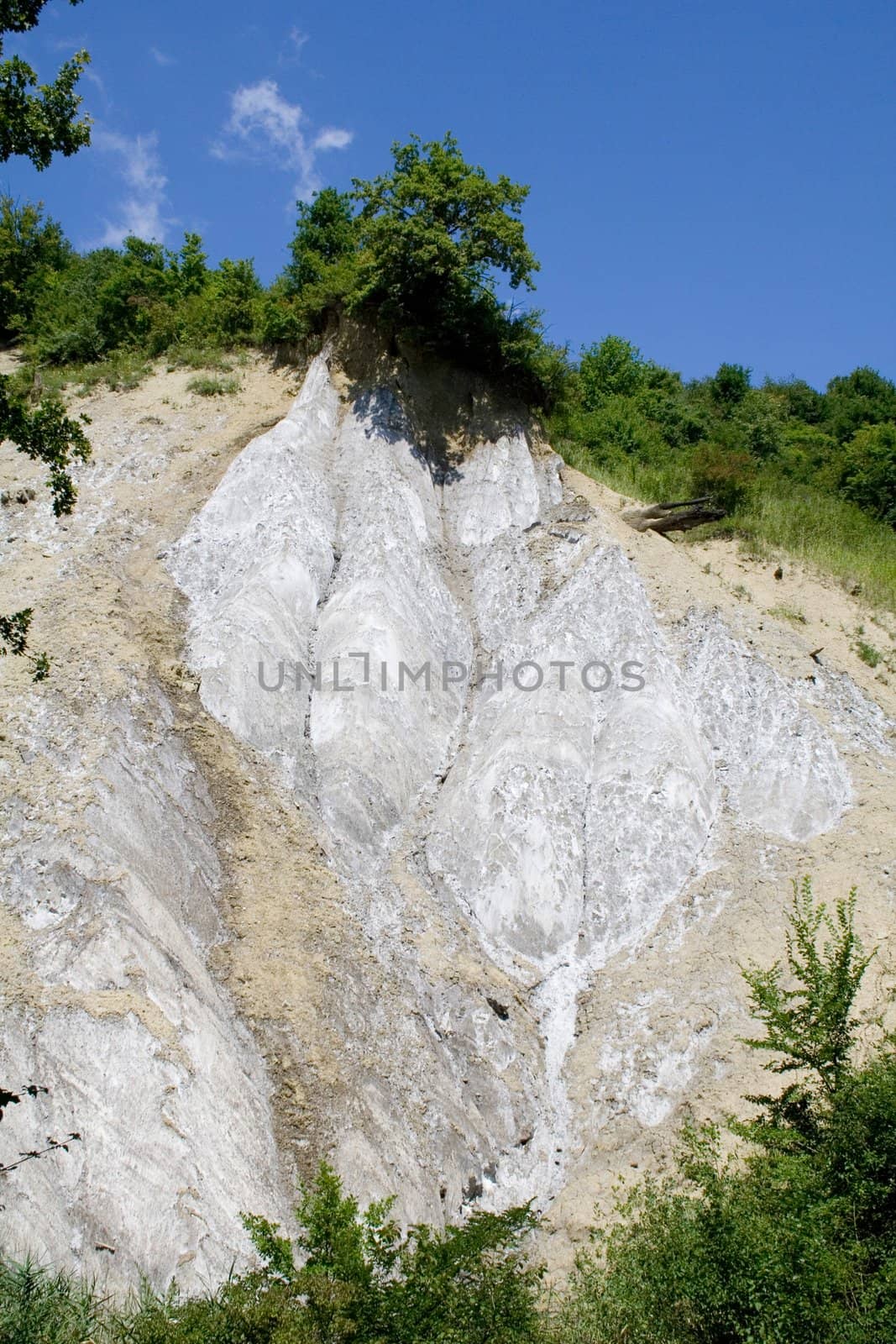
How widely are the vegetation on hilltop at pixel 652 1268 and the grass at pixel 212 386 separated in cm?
1717

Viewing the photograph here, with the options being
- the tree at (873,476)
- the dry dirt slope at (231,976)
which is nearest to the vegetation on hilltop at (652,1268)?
the dry dirt slope at (231,976)

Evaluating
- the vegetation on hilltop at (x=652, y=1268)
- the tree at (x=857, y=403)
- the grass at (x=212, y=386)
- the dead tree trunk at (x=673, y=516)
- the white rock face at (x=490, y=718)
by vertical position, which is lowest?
the vegetation on hilltop at (x=652, y=1268)

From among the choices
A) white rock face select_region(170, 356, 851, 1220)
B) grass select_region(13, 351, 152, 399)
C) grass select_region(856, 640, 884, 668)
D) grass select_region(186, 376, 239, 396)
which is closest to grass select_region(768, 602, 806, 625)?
grass select_region(856, 640, 884, 668)

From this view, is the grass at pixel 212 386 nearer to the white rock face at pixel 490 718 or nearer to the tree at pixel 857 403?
the white rock face at pixel 490 718

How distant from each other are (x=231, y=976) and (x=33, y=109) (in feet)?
29.0

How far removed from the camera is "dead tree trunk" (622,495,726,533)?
19266mm

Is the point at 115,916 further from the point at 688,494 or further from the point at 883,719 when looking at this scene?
the point at 688,494

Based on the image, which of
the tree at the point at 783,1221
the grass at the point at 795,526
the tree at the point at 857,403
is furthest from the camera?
the tree at the point at 857,403

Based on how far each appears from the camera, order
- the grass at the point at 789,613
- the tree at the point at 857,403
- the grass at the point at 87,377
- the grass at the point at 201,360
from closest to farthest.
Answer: the grass at the point at 789,613 → the grass at the point at 87,377 → the grass at the point at 201,360 → the tree at the point at 857,403

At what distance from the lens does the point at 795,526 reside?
67.7 feet

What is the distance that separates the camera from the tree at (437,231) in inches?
752

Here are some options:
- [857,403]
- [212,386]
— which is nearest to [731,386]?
[857,403]

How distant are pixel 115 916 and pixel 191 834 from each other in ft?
7.51

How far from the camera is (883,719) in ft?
50.3
